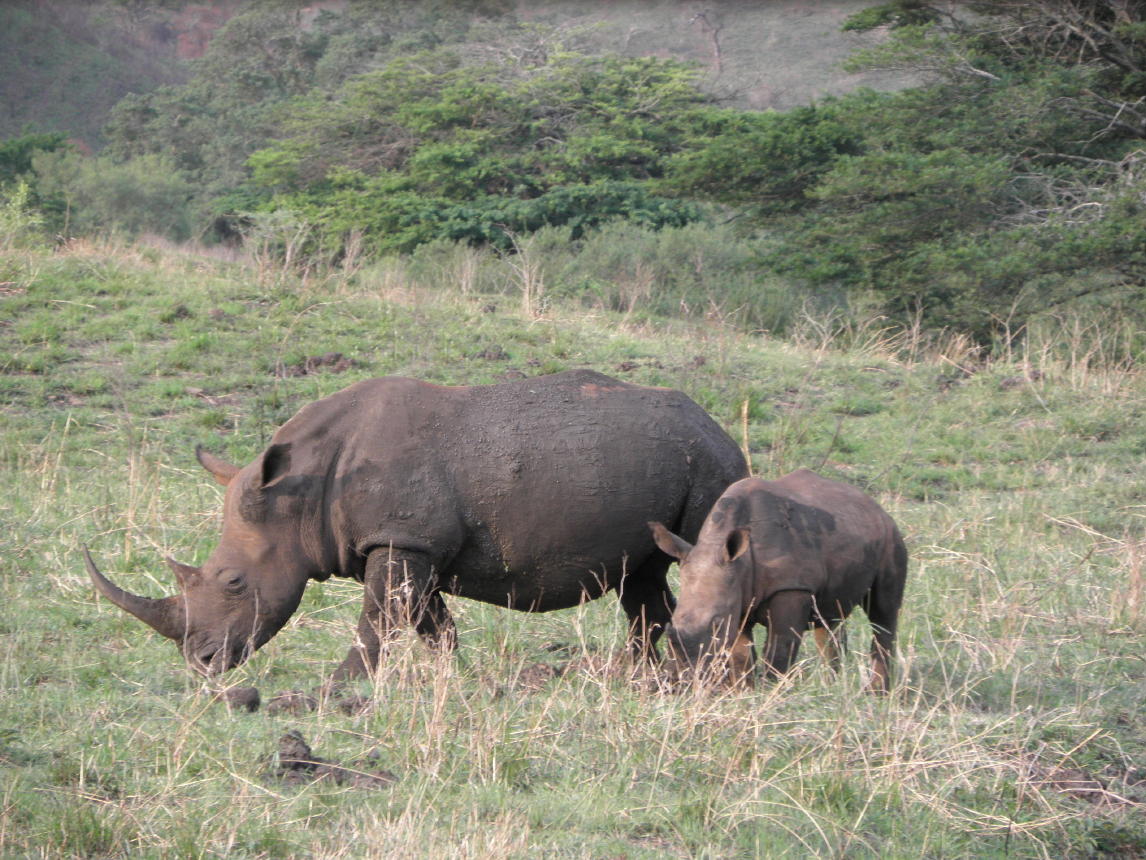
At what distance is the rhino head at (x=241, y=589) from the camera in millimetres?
5730

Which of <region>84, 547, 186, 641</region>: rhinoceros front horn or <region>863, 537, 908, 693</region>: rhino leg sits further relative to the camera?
<region>863, 537, 908, 693</region>: rhino leg

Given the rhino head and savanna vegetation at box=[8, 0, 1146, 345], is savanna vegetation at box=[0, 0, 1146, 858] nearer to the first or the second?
savanna vegetation at box=[8, 0, 1146, 345]

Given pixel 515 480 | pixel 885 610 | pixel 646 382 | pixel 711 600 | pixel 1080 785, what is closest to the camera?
pixel 1080 785

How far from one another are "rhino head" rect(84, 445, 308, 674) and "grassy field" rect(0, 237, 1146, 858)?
0.20 meters

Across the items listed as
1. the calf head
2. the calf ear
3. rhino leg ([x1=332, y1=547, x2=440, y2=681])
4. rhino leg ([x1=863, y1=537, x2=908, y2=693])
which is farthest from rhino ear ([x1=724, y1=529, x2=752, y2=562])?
rhino leg ([x1=332, y1=547, x2=440, y2=681])

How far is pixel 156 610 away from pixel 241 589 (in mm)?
346

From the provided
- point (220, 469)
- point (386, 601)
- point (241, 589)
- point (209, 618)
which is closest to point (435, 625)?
point (386, 601)

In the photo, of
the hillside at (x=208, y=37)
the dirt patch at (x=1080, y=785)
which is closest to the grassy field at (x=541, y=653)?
the dirt patch at (x=1080, y=785)

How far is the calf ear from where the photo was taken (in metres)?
5.53

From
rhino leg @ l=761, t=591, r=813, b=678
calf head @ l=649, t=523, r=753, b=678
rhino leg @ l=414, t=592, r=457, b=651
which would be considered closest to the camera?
calf head @ l=649, t=523, r=753, b=678

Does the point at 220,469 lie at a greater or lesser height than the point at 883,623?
greater

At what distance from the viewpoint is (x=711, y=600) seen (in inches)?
210

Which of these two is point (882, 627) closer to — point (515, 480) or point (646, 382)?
point (515, 480)

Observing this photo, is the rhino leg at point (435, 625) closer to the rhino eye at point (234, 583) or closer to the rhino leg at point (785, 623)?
the rhino eye at point (234, 583)
